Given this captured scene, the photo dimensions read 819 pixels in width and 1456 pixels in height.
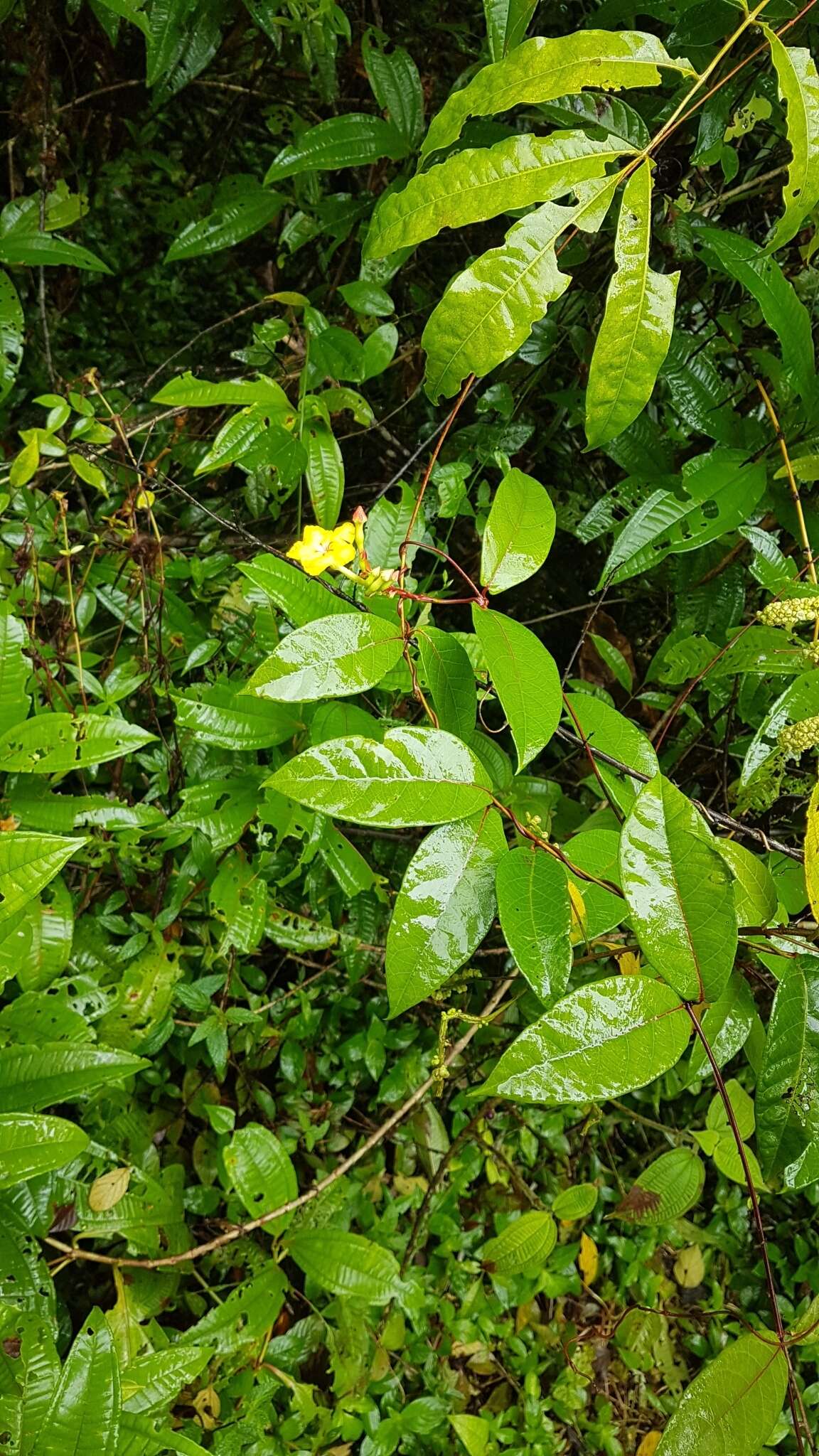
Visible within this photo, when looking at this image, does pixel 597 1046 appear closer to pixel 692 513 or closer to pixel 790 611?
pixel 790 611

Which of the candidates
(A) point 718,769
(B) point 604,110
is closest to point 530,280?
(B) point 604,110

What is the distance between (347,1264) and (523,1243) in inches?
11.4

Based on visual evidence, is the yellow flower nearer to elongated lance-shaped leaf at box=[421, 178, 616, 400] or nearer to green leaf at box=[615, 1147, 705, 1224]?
elongated lance-shaped leaf at box=[421, 178, 616, 400]

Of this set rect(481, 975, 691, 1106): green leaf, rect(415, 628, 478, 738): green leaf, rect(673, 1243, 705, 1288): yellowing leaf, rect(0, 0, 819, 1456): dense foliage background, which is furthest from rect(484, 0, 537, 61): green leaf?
rect(673, 1243, 705, 1288): yellowing leaf

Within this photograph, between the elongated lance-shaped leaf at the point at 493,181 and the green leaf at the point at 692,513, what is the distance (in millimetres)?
506

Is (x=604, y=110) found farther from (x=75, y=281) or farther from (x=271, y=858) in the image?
(x=75, y=281)

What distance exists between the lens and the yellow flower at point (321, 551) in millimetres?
641

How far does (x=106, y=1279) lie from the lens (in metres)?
1.16

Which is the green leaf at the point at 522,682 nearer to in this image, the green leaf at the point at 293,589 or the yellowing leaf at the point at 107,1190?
the green leaf at the point at 293,589

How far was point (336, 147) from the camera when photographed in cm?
109

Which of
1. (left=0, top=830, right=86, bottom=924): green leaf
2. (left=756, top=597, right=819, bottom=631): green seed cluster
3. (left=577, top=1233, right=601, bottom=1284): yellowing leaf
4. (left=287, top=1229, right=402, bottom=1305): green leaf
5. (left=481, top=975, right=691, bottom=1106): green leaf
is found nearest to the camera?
(left=481, top=975, right=691, bottom=1106): green leaf

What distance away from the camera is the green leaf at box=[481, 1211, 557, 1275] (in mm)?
1225

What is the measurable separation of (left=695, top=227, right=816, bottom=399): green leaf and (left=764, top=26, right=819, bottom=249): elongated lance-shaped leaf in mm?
348

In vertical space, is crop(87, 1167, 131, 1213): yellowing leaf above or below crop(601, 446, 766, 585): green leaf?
below
